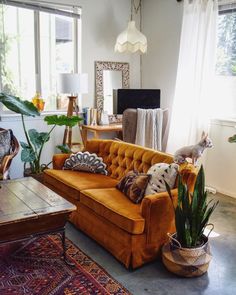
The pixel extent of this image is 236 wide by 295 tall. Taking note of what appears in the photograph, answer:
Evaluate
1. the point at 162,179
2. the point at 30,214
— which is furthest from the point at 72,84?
the point at 30,214

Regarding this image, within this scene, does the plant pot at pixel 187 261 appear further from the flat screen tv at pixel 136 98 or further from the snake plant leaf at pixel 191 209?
the flat screen tv at pixel 136 98

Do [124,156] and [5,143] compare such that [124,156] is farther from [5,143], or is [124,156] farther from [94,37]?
[94,37]

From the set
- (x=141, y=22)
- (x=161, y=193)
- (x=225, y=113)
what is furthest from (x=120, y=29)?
(x=161, y=193)

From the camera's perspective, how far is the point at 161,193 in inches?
99.3

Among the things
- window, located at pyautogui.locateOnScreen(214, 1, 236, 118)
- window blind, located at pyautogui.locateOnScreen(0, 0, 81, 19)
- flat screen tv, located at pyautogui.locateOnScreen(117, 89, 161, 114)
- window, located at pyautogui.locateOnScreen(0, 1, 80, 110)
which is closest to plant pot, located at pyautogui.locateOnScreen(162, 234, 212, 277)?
window, located at pyautogui.locateOnScreen(214, 1, 236, 118)

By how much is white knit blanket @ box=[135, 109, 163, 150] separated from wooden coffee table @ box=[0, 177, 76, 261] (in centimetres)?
171

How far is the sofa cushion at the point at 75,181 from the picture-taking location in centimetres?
310

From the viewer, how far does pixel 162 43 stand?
496cm

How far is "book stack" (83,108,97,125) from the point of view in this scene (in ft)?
15.9

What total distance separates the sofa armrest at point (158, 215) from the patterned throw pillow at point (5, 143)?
2.06 m

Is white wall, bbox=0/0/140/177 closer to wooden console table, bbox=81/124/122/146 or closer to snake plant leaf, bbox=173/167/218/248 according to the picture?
wooden console table, bbox=81/124/122/146

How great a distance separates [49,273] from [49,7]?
3.51 m

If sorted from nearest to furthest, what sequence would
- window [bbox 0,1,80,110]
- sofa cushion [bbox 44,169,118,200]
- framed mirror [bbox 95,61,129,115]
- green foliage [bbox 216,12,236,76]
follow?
sofa cushion [bbox 44,169,118,200] → green foliage [bbox 216,12,236,76] → window [bbox 0,1,80,110] → framed mirror [bbox 95,61,129,115]

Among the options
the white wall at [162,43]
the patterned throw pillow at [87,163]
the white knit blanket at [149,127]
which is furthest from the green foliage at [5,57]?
the white wall at [162,43]
